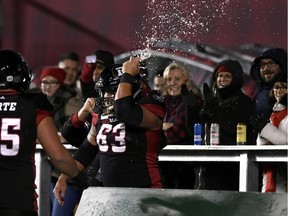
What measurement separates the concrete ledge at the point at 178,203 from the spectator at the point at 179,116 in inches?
150

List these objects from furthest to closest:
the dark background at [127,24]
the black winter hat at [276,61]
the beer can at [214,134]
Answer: the dark background at [127,24]
the black winter hat at [276,61]
the beer can at [214,134]

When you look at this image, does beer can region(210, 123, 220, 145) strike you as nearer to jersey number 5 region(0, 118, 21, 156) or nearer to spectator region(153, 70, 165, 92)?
spectator region(153, 70, 165, 92)

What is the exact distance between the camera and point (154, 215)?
23.0ft

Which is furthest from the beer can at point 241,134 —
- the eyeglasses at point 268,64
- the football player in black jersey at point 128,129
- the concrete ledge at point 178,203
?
the concrete ledge at point 178,203

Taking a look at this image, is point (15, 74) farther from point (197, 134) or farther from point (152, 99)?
point (197, 134)

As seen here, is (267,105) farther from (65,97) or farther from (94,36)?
(94,36)

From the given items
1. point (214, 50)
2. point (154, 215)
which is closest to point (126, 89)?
point (154, 215)

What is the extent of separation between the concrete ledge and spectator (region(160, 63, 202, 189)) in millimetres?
3817

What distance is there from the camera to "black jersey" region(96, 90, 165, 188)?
9.16 meters

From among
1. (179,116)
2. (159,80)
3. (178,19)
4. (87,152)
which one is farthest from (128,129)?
(159,80)

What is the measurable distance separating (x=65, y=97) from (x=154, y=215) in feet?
18.7

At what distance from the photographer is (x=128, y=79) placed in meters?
9.12

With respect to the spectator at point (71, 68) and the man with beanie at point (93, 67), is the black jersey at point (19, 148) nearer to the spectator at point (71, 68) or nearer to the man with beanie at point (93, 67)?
the man with beanie at point (93, 67)

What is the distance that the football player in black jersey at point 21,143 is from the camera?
7.57m
